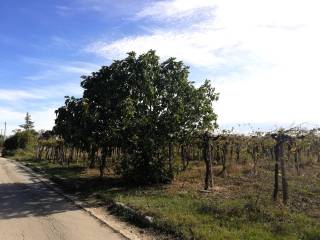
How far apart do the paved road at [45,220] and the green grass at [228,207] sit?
142cm

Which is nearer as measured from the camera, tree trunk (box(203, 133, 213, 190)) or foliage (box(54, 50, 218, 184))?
tree trunk (box(203, 133, 213, 190))

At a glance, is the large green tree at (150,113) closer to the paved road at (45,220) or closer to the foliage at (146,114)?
the foliage at (146,114)

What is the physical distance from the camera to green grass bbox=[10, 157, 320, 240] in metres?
9.87

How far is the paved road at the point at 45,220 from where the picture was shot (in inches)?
421

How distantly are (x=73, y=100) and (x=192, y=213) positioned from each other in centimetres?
1119

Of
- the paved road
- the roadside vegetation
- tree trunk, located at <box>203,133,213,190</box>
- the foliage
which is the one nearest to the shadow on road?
the paved road

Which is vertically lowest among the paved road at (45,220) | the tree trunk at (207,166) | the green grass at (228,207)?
the paved road at (45,220)

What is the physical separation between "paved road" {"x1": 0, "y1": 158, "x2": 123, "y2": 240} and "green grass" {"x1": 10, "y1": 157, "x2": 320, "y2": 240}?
142 centimetres

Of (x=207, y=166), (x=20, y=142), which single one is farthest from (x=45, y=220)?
(x=20, y=142)

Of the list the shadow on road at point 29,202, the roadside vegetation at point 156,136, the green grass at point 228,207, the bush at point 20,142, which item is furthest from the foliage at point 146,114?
the bush at point 20,142

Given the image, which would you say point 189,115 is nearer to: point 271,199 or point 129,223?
point 271,199

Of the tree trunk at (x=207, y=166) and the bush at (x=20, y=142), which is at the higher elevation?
the bush at (x=20, y=142)

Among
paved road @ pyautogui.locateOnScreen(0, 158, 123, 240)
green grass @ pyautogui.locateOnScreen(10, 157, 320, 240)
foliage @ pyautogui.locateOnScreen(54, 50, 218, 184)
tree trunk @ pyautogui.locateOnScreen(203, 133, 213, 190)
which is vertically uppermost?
foliage @ pyautogui.locateOnScreen(54, 50, 218, 184)

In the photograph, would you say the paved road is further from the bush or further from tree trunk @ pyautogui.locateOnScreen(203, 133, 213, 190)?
the bush
